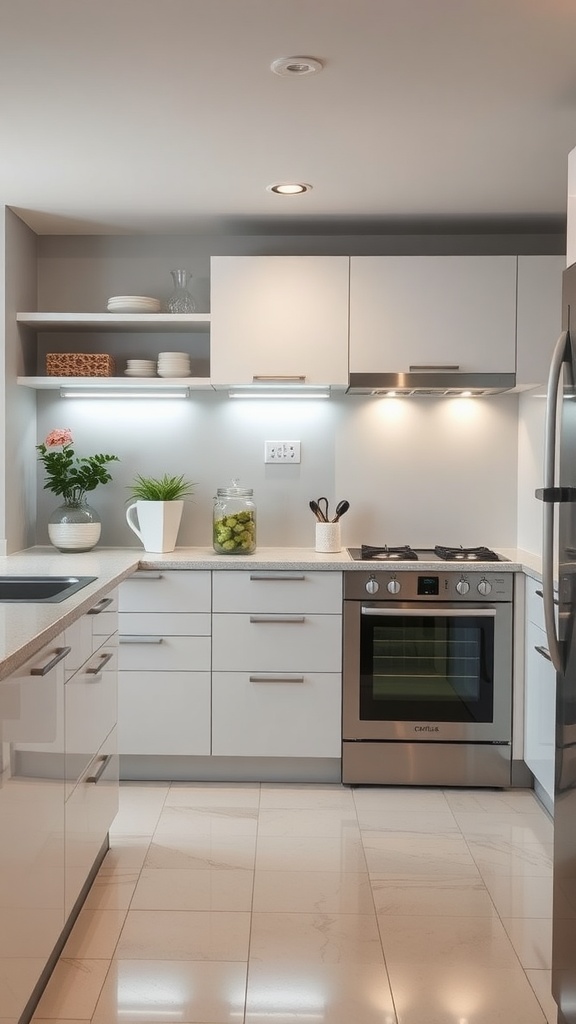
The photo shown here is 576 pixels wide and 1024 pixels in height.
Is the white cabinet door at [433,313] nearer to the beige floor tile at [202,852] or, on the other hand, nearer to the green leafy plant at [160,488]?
the green leafy plant at [160,488]

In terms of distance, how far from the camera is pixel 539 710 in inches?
138

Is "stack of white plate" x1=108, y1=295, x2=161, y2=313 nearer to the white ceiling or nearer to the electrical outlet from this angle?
the white ceiling

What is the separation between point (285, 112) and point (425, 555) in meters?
2.01

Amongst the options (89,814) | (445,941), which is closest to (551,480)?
(445,941)

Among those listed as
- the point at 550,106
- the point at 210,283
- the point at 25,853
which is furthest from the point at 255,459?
the point at 25,853

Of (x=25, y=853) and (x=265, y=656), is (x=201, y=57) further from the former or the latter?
(x=265, y=656)

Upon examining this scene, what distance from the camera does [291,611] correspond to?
3.81 meters

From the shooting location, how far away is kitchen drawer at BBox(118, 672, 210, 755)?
12.5ft

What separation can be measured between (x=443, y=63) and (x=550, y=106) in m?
0.47

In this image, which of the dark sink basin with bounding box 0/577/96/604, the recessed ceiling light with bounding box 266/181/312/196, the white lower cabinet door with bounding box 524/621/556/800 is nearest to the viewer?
the dark sink basin with bounding box 0/577/96/604

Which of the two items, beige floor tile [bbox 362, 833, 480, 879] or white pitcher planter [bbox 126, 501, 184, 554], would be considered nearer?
beige floor tile [bbox 362, 833, 480, 879]

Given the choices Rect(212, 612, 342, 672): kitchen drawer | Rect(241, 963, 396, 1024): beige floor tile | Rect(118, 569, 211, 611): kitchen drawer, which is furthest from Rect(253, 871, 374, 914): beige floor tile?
Rect(118, 569, 211, 611): kitchen drawer

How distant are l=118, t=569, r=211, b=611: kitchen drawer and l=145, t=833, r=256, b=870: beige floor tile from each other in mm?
938

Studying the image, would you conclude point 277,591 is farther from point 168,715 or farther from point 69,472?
point 69,472
